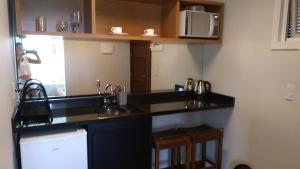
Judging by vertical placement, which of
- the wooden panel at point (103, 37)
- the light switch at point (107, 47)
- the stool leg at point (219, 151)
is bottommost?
the stool leg at point (219, 151)

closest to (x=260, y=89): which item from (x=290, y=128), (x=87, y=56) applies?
(x=290, y=128)

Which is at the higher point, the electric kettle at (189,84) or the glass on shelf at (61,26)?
the glass on shelf at (61,26)

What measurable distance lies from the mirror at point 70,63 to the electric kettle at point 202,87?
88cm

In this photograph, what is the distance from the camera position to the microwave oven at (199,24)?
231cm

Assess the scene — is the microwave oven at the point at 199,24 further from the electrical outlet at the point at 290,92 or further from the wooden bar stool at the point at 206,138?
the wooden bar stool at the point at 206,138

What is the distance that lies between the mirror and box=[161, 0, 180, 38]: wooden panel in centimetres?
47

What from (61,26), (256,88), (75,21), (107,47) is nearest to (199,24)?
(256,88)

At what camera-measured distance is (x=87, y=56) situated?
7.30 feet

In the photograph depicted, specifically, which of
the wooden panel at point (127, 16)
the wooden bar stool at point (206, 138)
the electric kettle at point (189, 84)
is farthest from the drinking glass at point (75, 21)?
the wooden bar stool at point (206, 138)

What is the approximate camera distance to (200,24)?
7.84 feet

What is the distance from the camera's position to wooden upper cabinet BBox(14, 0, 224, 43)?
77.0 inches

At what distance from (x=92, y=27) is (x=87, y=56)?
38 centimetres

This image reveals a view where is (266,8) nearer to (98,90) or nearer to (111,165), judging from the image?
(98,90)

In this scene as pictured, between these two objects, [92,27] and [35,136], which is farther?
[92,27]
